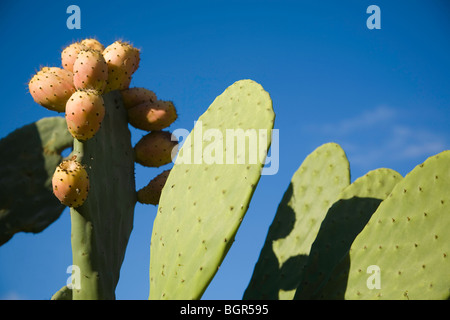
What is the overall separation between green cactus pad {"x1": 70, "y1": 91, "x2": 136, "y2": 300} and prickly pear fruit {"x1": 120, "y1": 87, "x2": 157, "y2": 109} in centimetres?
4

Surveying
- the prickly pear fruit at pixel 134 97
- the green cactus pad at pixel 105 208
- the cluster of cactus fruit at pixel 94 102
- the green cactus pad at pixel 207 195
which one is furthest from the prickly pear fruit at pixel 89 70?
the green cactus pad at pixel 207 195

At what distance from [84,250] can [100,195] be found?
0.26 meters

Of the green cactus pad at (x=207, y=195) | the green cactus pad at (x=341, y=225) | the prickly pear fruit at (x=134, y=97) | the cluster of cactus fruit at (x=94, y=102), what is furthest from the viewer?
the prickly pear fruit at (x=134, y=97)

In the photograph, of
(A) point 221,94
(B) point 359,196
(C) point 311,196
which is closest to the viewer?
(A) point 221,94

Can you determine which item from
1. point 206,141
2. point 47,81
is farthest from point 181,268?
point 47,81

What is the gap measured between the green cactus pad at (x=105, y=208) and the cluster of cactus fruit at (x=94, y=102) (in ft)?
0.21

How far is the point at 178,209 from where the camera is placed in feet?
6.71

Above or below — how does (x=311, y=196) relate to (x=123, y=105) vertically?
below

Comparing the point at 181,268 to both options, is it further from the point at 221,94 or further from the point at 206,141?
the point at 221,94

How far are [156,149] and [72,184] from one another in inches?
24.8

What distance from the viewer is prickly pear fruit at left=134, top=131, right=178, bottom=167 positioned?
105 inches

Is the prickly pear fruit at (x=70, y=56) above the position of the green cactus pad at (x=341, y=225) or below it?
above

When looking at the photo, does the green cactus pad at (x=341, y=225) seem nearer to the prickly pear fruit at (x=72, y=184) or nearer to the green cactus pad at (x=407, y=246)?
the green cactus pad at (x=407, y=246)

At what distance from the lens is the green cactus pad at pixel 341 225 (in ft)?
8.06
